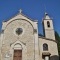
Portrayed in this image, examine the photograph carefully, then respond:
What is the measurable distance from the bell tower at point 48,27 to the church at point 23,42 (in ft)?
10.1

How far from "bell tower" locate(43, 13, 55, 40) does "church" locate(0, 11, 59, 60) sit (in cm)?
308

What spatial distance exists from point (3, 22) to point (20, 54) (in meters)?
6.77

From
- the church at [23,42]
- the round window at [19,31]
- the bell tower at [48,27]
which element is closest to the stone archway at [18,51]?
the church at [23,42]

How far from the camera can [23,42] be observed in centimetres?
2275

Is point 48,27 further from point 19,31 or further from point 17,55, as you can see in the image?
point 17,55

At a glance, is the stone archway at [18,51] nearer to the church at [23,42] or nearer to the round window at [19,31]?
the church at [23,42]

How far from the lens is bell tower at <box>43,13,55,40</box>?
27189mm

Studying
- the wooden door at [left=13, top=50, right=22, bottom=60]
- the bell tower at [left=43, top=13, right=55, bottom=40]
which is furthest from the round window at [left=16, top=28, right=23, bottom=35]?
the bell tower at [left=43, top=13, right=55, bottom=40]

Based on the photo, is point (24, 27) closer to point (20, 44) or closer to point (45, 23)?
point (20, 44)

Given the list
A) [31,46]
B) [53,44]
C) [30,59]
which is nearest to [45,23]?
[53,44]

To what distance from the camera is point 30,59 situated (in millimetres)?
21359

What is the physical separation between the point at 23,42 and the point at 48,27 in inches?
324

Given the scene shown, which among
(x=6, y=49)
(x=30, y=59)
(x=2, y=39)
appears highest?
(x=2, y=39)

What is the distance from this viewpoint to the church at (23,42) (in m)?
21.9
